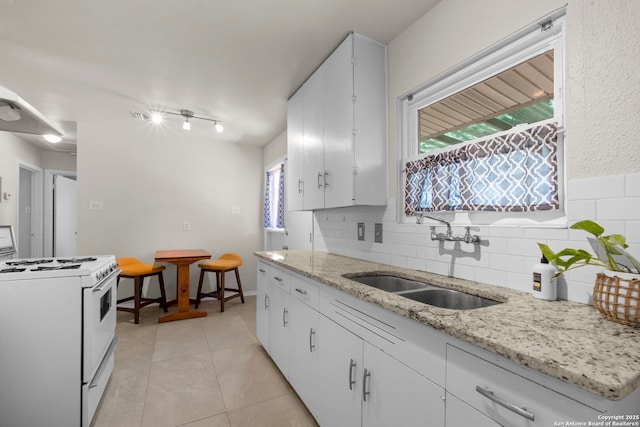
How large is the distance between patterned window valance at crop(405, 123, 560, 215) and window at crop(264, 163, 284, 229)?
2.43 metres

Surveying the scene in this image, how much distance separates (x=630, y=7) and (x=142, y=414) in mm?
3133

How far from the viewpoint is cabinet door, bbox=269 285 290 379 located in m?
2.09

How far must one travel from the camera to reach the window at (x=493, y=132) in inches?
50.8

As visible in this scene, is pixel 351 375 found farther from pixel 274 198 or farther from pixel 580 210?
pixel 274 198

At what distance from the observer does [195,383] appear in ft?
7.09

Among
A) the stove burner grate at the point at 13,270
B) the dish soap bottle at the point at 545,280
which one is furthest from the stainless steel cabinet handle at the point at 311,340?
the stove burner grate at the point at 13,270

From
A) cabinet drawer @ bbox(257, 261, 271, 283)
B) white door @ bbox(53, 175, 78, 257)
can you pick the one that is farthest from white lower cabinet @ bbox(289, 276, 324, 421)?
white door @ bbox(53, 175, 78, 257)

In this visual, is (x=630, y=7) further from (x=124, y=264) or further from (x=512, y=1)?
(x=124, y=264)

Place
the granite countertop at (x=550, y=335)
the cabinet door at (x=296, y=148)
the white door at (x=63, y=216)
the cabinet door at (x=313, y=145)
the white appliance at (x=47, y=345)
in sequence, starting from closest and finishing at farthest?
the granite countertop at (x=550, y=335) < the white appliance at (x=47, y=345) < the cabinet door at (x=313, y=145) < the cabinet door at (x=296, y=148) < the white door at (x=63, y=216)

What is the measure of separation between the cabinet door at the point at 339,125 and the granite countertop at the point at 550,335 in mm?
968

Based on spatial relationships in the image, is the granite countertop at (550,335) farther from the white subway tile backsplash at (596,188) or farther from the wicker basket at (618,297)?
the white subway tile backsplash at (596,188)

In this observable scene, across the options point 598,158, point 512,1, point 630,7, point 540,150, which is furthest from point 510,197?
point 512,1

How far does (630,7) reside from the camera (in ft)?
3.38

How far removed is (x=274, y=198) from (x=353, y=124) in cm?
256
